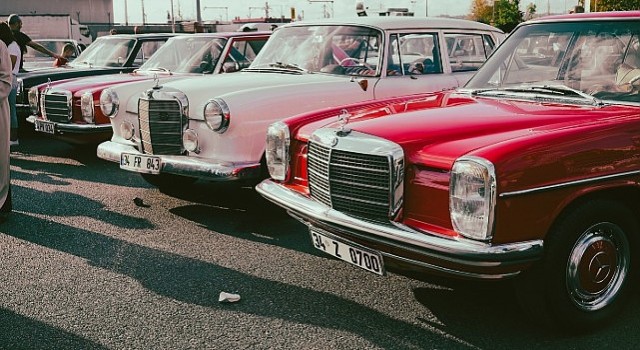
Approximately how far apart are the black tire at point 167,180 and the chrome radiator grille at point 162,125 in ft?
2.52

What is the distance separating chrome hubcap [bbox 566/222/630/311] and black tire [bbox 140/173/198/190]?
14.3ft

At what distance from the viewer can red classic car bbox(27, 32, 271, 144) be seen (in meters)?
8.66

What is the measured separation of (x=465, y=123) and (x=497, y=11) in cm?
9420

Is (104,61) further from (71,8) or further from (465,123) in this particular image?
(71,8)

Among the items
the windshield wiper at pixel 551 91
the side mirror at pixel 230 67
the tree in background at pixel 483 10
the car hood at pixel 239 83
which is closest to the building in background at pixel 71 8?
the tree in background at pixel 483 10

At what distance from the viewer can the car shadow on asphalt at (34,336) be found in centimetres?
373

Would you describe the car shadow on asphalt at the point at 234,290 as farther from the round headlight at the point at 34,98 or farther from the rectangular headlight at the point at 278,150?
the round headlight at the point at 34,98

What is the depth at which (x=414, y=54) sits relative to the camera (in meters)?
7.04

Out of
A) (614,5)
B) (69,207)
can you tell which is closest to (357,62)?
(69,207)

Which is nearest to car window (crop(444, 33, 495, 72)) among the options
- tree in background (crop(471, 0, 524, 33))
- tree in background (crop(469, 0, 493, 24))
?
tree in background (crop(471, 0, 524, 33))

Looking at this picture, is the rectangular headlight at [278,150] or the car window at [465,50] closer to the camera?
the rectangular headlight at [278,150]

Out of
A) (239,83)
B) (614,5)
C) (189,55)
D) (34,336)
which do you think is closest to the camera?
(34,336)

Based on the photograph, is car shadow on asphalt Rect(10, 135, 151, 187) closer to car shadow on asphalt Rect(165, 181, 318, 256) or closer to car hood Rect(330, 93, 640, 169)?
car shadow on asphalt Rect(165, 181, 318, 256)

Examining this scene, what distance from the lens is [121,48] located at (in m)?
11.2
